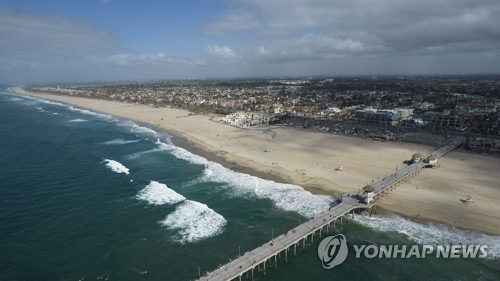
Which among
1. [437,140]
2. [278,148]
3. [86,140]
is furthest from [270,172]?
[86,140]

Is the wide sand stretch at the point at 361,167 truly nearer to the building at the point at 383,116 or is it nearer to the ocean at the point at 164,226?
the ocean at the point at 164,226

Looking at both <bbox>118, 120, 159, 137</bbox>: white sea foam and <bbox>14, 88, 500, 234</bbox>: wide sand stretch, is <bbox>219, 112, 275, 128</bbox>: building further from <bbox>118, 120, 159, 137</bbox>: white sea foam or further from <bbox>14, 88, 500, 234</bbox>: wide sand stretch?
<bbox>118, 120, 159, 137</bbox>: white sea foam

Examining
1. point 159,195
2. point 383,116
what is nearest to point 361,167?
point 159,195

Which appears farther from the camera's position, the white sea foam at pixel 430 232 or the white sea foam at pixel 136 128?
the white sea foam at pixel 136 128

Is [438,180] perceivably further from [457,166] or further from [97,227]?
[97,227]

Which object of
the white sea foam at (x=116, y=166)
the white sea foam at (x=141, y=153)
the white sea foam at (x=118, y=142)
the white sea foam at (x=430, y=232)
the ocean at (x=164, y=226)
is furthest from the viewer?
the white sea foam at (x=118, y=142)

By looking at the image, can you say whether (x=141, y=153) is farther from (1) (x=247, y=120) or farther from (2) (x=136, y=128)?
(1) (x=247, y=120)

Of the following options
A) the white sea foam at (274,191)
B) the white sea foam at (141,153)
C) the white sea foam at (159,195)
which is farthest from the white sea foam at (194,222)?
the white sea foam at (141,153)
